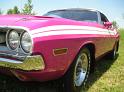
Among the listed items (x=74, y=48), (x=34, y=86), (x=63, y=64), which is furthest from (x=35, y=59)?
(x=34, y=86)

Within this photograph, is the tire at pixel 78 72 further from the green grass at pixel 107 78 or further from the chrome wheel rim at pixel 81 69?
the green grass at pixel 107 78

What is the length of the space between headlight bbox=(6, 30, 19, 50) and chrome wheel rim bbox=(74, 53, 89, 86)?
4.01 feet

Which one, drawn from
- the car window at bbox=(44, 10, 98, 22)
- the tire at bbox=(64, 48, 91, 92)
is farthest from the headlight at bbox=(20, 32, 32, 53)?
the car window at bbox=(44, 10, 98, 22)

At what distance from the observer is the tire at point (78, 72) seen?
3.80 metres

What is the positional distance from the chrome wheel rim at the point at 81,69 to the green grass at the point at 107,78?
0.72ft

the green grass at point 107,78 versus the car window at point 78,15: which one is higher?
the car window at point 78,15

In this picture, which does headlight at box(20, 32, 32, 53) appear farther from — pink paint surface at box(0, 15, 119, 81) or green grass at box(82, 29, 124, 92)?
green grass at box(82, 29, 124, 92)

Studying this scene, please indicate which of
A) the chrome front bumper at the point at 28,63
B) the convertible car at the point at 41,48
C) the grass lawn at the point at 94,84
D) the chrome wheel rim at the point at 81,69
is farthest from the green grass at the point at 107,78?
the chrome front bumper at the point at 28,63

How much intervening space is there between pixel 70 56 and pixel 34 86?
116 cm

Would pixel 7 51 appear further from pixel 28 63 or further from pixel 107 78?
pixel 107 78

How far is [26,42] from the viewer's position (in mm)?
3154

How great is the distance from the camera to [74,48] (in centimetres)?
368

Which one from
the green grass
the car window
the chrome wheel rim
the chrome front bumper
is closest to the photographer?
the chrome front bumper

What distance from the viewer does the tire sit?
3797mm
